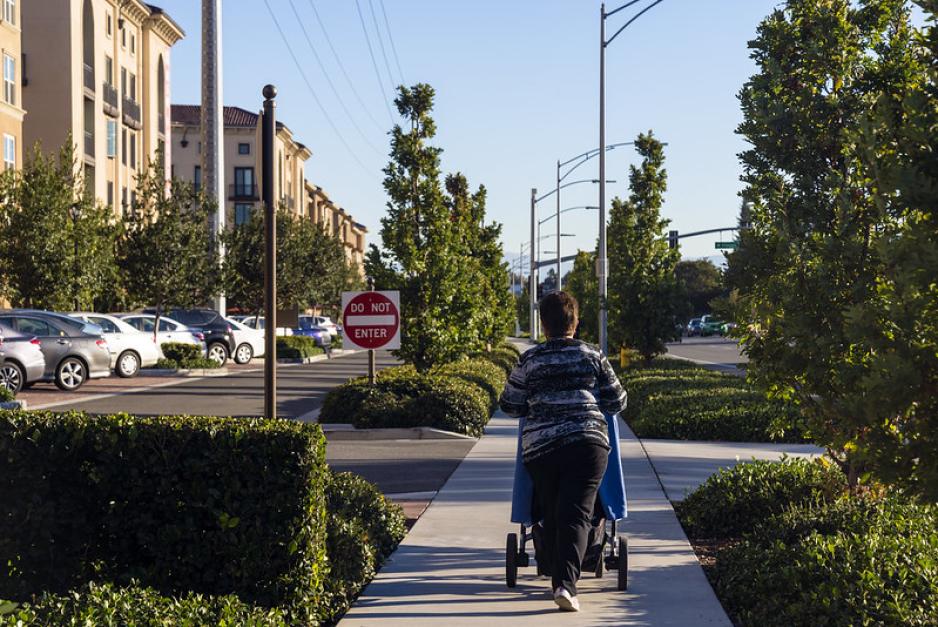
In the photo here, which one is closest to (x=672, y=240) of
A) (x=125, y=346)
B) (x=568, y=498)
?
(x=125, y=346)

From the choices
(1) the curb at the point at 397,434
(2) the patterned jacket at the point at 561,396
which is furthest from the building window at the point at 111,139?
(2) the patterned jacket at the point at 561,396

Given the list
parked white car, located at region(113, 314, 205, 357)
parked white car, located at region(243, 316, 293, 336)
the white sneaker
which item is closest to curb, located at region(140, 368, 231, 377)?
parked white car, located at region(113, 314, 205, 357)

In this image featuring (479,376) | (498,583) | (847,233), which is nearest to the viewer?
(498,583)

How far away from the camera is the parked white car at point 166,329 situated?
34594 mm

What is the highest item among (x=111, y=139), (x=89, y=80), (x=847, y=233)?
(x=89, y=80)

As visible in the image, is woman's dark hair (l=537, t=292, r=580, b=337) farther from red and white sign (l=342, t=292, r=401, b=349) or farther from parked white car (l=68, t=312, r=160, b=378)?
parked white car (l=68, t=312, r=160, b=378)

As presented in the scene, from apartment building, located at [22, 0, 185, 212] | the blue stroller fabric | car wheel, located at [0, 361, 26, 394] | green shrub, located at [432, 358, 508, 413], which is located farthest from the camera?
apartment building, located at [22, 0, 185, 212]

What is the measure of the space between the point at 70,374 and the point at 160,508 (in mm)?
20413

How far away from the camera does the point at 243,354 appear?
4084cm

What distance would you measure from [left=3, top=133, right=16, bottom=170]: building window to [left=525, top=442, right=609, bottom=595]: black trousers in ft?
128

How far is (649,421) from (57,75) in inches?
1636

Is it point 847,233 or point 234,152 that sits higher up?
point 234,152

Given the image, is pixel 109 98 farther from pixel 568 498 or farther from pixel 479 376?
pixel 568 498

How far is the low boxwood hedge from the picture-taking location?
1728 cm
